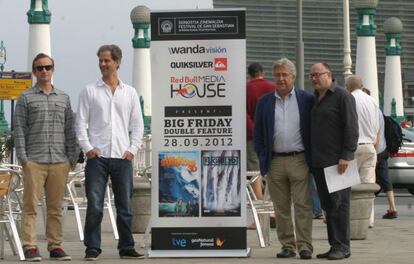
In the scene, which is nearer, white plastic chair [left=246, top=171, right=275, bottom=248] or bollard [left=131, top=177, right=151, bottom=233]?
white plastic chair [left=246, top=171, right=275, bottom=248]

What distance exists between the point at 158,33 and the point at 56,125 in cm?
131

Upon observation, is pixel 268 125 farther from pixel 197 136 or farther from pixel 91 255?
pixel 91 255

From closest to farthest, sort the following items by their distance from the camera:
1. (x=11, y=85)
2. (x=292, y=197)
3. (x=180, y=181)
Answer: (x=292, y=197) → (x=180, y=181) → (x=11, y=85)

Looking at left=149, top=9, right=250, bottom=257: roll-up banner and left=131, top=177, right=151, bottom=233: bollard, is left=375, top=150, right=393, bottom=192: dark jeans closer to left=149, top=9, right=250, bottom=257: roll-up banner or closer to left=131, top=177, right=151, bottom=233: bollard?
left=131, top=177, right=151, bottom=233: bollard

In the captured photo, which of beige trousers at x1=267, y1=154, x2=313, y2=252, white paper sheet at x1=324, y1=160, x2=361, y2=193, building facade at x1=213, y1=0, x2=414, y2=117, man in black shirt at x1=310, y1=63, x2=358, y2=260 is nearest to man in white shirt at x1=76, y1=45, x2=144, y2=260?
beige trousers at x1=267, y1=154, x2=313, y2=252

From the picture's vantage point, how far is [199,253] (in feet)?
44.4

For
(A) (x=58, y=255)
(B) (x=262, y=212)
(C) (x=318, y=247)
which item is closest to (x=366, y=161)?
(C) (x=318, y=247)

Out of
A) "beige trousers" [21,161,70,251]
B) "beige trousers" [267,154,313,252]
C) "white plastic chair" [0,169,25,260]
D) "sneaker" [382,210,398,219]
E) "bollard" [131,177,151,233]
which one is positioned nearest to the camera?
"beige trousers" [21,161,70,251]

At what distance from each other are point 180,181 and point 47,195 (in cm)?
128

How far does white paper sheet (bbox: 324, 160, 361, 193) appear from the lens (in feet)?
43.2

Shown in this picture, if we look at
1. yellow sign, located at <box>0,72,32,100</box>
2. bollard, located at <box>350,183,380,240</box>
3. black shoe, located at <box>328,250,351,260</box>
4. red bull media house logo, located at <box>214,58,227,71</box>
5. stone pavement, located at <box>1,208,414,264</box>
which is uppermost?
yellow sign, located at <box>0,72,32,100</box>

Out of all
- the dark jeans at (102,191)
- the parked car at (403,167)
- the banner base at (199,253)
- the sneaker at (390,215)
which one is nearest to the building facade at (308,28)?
the parked car at (403,167)

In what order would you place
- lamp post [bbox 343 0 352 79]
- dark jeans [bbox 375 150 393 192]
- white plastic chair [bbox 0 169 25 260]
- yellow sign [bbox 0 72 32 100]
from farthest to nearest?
yellow sign [bbox 0 72 32 100] < lamp post [bbox 343 0 352 79] < dark jeans [bbox 375 150 393 192] < white plastic chair [bbox 0 169 25 260]

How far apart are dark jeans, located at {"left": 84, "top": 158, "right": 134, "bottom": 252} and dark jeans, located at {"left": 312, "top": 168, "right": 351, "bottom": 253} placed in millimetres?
1786
